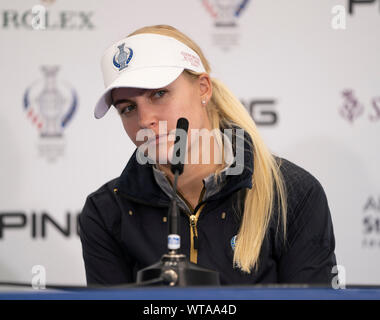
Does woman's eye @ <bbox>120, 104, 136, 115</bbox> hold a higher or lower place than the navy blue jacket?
higher

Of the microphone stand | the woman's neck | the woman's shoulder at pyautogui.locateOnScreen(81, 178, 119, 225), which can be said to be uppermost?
the woman's neck

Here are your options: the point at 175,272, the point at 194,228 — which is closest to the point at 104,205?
the point at 194,228

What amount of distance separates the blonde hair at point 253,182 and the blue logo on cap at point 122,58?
0.10 meters

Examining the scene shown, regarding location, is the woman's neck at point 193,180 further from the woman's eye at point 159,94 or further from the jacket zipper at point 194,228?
the woman's eye at point 159,94

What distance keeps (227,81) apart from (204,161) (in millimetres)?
680

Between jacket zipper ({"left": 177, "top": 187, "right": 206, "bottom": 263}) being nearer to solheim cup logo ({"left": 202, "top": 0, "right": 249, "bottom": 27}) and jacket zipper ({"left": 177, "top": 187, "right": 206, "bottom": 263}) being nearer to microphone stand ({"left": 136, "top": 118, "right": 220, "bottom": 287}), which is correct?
microphone stand ({"left": 136, "top": 118, "right": 220, "bottom": 287})

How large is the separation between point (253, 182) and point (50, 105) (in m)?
0.99

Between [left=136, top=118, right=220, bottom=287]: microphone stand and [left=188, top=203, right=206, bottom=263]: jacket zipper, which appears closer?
[left=136, top=118, right=220, bottom=287]: microphone stand

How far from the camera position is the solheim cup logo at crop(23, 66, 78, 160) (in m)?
2.09

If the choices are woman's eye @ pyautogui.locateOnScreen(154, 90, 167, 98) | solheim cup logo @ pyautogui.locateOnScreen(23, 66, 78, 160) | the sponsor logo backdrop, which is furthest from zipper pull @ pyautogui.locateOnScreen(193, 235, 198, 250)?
solheim cup logo @ pyautogui.locateOnScreen(23, 66, 78, 160)

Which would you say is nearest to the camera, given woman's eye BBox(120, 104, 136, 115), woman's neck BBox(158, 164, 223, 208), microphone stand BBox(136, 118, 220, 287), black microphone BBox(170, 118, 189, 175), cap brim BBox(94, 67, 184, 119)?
microphone stand BBox(136, 118, 220, 287)

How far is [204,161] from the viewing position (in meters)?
1.44

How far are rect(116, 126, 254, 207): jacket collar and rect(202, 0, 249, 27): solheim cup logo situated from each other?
76 centimetres
